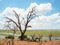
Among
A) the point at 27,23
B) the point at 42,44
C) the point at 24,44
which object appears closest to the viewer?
the point at 42,44

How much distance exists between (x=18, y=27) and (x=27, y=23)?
2.45 meters

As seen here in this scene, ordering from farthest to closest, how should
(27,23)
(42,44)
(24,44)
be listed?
(27,23), (24,44), (42,44)

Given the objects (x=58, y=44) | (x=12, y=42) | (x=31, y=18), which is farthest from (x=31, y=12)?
(x=58, y=44)

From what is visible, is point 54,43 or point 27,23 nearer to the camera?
point 54,43

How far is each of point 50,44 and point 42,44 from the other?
50.4 inches

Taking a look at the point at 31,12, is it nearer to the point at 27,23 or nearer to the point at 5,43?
the point at 27,23

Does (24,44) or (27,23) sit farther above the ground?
(27,23)

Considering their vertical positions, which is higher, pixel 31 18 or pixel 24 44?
pixel 31 18

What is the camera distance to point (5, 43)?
33.5 m

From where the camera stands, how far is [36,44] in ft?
103

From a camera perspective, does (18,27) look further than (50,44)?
Yes

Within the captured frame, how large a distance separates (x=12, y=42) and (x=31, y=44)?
3794mm

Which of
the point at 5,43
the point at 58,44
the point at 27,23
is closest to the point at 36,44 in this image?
the point at 58,44

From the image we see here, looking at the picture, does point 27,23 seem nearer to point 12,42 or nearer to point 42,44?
point 12,42
